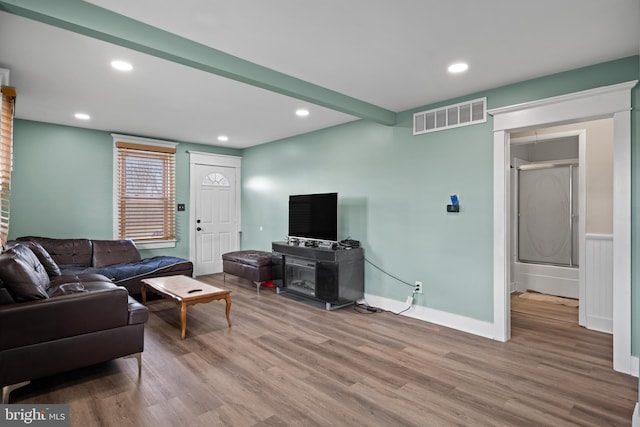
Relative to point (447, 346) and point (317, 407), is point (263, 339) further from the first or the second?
point (447, 346)

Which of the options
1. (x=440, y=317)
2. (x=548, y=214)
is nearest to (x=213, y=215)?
(x=440, y=317)

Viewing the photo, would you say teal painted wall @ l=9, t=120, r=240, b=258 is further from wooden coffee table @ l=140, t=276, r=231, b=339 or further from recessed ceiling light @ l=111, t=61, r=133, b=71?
recessed ceiling light @ l=111, t=61, r=133, b=71

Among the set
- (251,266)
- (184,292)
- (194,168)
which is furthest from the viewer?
(194,168)

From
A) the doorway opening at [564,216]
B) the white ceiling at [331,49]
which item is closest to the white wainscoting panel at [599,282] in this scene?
the doorway opening at [564,216]

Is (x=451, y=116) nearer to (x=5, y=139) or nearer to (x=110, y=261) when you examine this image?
(x=5, y=139)

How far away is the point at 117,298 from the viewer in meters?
2.63

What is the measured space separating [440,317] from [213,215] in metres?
4.55

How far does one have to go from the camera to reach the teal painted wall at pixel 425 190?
3.44 m

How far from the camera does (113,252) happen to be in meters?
4.99

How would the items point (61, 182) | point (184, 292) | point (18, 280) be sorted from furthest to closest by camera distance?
point (61, 182) → point (184, 292) → point (18, 280)

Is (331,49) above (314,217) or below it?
above

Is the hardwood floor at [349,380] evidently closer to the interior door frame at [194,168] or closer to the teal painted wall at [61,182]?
the teal painted wall at [61,182]

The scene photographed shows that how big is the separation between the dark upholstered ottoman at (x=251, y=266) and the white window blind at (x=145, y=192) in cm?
125

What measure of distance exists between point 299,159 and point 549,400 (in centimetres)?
440
